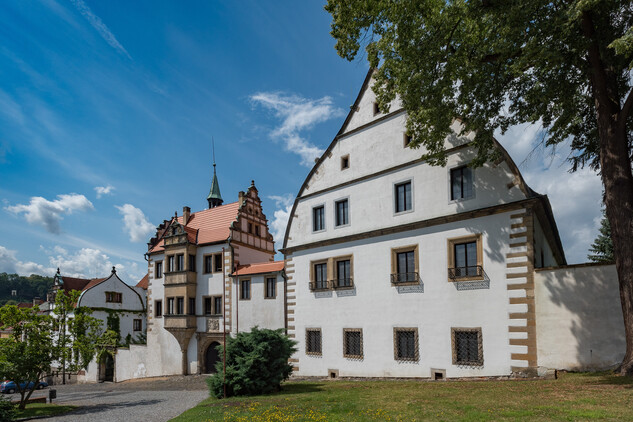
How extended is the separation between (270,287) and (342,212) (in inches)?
341

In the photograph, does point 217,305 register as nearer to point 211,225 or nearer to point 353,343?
point 211,225

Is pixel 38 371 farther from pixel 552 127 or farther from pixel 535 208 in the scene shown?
pixel 552 127

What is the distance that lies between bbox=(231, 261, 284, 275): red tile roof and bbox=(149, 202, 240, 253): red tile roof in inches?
128

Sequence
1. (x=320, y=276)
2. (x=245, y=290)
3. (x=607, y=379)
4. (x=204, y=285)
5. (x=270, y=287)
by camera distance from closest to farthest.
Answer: (x=607, y=379), (x=320, y=276), (x=270, y=287), (x=245, y=290), (x=204, y=285)

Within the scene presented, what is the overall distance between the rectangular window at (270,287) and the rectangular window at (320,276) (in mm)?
4989

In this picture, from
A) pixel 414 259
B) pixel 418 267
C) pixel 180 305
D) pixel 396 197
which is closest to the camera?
pixel 418 267

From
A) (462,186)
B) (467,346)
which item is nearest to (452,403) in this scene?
(467,346)

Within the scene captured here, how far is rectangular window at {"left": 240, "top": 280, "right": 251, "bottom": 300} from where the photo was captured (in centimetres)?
3222

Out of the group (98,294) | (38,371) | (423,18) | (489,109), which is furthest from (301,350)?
(98,294)

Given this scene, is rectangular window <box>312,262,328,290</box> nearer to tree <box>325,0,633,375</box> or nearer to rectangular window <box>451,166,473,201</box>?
rectangular window <box>451,166,473,201</box>

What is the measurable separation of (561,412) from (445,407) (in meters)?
2.91

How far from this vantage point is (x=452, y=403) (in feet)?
42.1

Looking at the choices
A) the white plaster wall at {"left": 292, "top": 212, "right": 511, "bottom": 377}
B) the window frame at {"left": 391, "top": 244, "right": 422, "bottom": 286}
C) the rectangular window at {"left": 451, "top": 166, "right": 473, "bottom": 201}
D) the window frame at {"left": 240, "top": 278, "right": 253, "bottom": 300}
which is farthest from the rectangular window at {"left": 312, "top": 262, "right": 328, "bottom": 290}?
the rectangular window at {"left": 451, "top": 166, "right": 473, "bottom": 201}

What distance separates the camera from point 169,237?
37.4m
